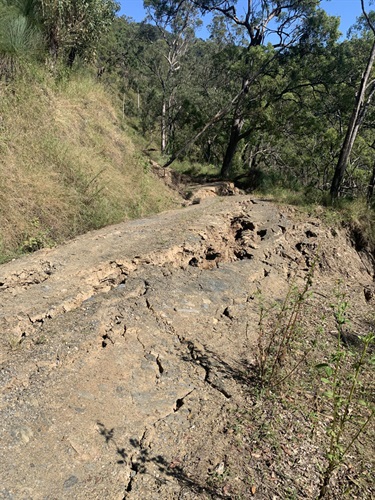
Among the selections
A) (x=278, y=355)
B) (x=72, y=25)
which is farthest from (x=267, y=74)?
(x=278, y=355)

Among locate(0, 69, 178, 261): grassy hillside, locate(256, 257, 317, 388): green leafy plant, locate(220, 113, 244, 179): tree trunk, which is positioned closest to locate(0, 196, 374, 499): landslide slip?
locate(256, 257, 317, 388): green leafy plant

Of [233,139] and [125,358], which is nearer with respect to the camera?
[125,358]

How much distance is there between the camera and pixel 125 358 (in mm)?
2664

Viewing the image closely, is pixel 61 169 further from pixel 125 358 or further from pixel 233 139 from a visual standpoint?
pixel 233 139

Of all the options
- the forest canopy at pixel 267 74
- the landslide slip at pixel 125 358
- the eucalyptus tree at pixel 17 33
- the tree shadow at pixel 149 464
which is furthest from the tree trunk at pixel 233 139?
the tree shadow at pixel 149 464

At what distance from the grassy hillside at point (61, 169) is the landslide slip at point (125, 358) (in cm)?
73

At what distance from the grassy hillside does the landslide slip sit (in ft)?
2.39

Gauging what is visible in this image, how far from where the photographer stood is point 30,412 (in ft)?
6.73

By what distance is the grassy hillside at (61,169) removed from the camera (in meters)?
4.85

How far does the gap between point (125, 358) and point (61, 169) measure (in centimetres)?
424

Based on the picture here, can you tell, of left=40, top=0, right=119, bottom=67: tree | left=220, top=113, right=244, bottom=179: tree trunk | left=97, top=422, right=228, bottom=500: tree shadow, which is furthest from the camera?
left=220, top=113, right=244, bottom=179: tree trunk

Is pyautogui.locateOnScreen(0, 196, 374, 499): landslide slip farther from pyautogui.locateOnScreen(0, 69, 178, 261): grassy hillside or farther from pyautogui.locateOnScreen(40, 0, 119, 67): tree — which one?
pyautogui.locateOnScreen(40, 0, 119, 67): tree

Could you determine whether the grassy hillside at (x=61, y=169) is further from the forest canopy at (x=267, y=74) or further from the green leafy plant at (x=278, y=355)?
the green leafy plant at (x=278, y=355)

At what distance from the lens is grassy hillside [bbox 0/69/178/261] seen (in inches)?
191
